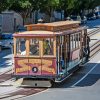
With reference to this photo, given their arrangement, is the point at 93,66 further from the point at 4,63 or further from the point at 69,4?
the point at 69,4

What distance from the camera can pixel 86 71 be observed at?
27172mm

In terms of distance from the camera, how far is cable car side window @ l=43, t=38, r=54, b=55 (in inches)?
853

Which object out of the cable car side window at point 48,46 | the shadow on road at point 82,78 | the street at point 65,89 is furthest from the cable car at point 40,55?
the street at point 65,89

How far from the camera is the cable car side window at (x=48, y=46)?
71.1 ft

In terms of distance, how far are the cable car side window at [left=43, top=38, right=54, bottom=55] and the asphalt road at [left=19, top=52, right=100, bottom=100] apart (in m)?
1.45

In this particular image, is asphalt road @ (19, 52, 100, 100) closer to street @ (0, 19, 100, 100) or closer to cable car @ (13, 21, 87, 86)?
street @ (0, 19, 100, 100)

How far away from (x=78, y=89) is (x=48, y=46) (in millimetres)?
2088

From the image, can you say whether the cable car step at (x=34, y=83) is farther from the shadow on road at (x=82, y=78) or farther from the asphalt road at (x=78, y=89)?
the shadow on road at (x=82, y=78)

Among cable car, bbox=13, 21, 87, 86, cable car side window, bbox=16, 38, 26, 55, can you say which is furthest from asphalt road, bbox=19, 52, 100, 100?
cable car side window, bbox=16, 38, 26, 55

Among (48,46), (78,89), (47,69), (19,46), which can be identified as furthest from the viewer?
(19,46)

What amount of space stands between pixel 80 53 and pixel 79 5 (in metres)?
60.3

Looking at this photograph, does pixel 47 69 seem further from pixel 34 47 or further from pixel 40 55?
pixel 34 47

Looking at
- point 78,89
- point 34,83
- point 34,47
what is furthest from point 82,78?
point 34,47

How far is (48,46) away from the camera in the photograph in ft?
71.2
